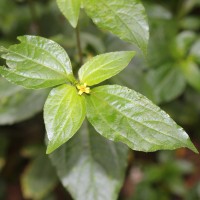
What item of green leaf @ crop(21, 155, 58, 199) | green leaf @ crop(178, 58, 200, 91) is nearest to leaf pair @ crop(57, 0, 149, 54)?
green leaf @ crop(178, 58, 200, 91)

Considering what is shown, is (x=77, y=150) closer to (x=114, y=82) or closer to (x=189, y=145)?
(x=114, y=82)

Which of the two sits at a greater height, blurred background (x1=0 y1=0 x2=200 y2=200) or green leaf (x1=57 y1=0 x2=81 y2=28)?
green leaf (x1=57 y1=0 x2=81 y2=28)

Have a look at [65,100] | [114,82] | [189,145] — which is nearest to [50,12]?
[114,82]

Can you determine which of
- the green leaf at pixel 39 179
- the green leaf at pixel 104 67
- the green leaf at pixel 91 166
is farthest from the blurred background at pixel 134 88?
the green leaf at pixel 104 67

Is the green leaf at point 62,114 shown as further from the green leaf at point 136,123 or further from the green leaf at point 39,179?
the green leaf at point 39,179

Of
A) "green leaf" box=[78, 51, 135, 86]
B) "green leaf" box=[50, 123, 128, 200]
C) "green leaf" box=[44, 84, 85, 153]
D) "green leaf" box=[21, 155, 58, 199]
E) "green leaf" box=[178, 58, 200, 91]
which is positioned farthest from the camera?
"green leaf" box=[21, 155, 58, 199]

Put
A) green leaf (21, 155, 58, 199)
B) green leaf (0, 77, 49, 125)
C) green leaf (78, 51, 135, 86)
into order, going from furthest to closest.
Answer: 1. green leaf (21, 155, 58, 199)
2. green leaf (0, 77, 49, 125)
3. green leaf (78, 51, 135, 86)

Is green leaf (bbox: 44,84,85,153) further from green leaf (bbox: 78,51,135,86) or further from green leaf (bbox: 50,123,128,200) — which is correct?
green leaf (bbox: 50,123,128,200)
